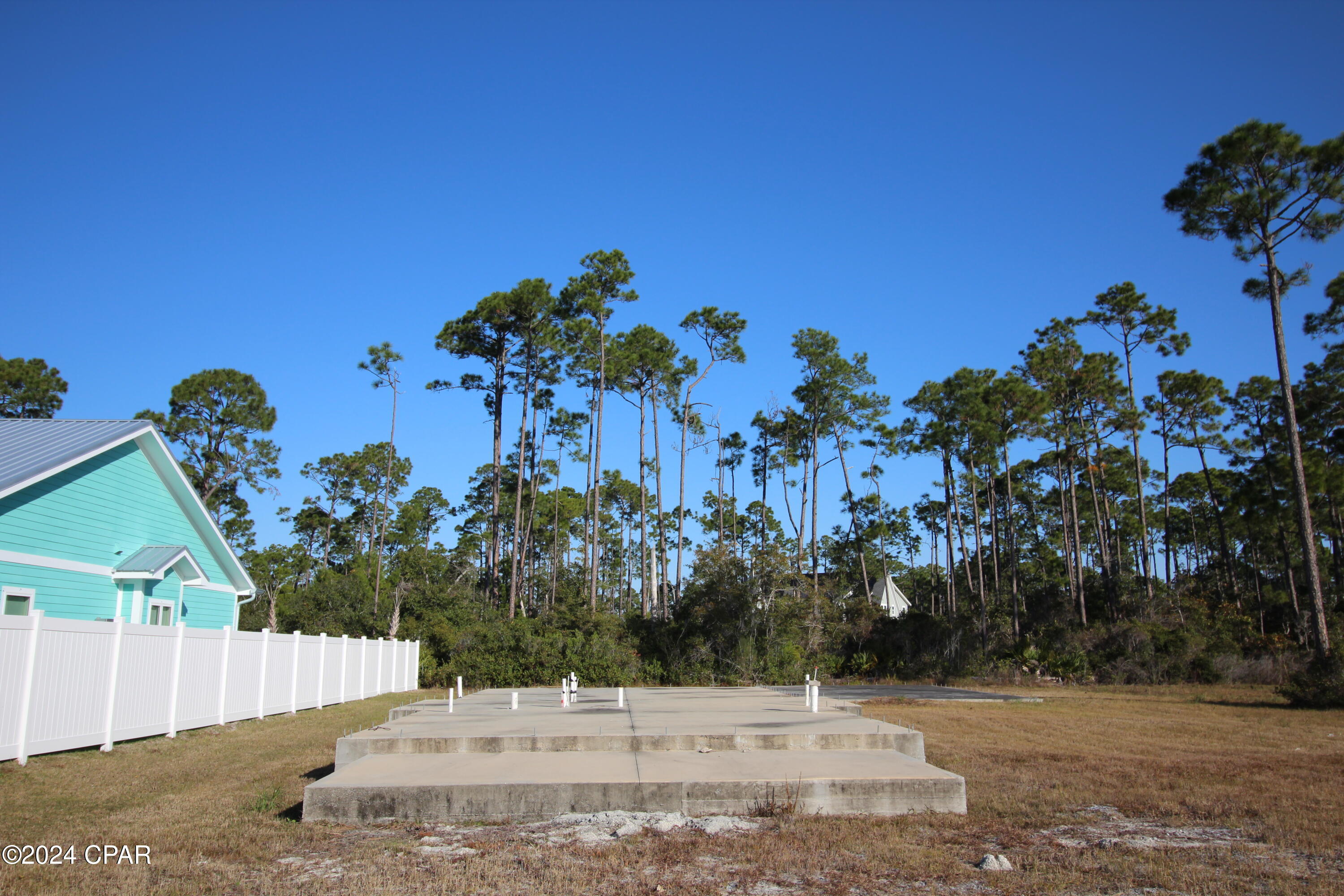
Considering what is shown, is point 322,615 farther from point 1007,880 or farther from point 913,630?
point 1007,880

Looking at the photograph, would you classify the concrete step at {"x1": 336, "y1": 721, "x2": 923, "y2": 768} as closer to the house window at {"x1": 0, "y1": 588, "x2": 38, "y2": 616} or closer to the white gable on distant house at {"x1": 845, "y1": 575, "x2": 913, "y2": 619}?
the house window at {"x1": 0, "y1": 588, "x2": 38, "y2": 616}

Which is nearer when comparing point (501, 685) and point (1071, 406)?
point (501, 685)

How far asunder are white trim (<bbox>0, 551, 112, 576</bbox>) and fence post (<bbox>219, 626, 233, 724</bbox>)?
3555mm

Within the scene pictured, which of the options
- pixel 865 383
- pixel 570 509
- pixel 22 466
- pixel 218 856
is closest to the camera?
pixel 218 856

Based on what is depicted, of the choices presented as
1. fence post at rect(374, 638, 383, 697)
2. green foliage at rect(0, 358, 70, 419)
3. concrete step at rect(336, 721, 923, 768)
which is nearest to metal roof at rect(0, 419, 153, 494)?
fence post at rect(374, 638, 383, 697)

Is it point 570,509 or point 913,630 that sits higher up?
point 570,509

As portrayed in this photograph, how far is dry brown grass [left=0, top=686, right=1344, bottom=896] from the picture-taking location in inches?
179

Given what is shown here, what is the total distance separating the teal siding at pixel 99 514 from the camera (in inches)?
507

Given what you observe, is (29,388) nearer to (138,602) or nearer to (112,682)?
(138,602)

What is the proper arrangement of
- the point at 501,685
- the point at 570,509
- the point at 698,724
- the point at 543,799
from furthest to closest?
the point at 570,509
the point at 501,685
the point at 698,724
the point at 543,799

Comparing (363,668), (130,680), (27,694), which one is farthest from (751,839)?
(363,668)

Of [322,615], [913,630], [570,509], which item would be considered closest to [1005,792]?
[913,630]

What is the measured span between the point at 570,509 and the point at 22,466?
47527mm

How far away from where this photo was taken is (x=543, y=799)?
247 inches
